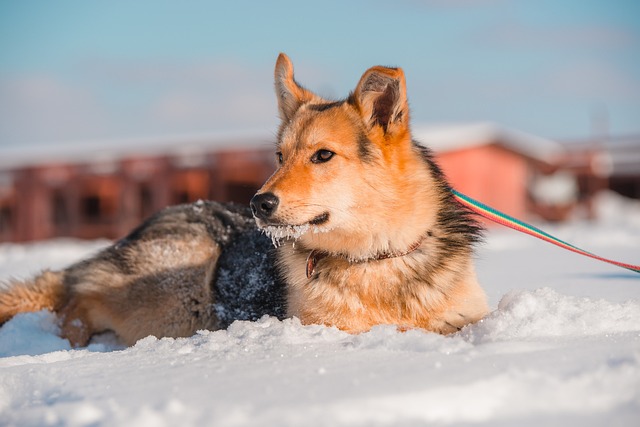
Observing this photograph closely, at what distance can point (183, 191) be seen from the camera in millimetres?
23141

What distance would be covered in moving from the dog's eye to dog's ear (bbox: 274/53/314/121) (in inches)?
33.2

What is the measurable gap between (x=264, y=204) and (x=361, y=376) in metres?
1.42

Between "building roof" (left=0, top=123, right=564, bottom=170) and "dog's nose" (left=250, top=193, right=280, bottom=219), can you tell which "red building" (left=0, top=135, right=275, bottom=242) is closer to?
"building roof" (left=0, top=123, right=564, bottom=170)

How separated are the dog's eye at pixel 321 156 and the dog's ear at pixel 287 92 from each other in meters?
0.84

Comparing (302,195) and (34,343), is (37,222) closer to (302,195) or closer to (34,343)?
(34,343)

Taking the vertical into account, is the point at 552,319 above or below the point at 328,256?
below

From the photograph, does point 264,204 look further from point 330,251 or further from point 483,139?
point 483,139

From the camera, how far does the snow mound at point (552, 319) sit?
3139 millimetres

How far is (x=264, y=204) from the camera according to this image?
11.5 feet

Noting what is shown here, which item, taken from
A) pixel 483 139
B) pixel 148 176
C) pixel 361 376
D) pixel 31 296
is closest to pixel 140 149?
pixel 148 176

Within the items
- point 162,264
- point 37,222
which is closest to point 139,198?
point 37,222

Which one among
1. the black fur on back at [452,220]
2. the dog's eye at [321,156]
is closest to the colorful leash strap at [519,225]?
the black fur on back at [452,220]

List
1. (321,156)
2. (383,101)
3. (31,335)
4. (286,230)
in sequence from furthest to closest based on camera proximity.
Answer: (31,335), (383,101), (321,156), (286,230)

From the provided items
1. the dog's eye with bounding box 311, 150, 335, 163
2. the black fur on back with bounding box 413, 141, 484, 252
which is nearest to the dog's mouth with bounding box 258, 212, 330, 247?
the dog's eye with bounding box 311, 150, 335, 163
